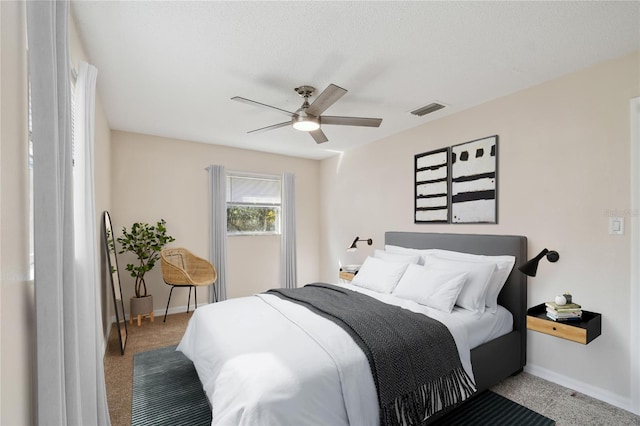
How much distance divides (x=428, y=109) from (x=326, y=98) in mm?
1521

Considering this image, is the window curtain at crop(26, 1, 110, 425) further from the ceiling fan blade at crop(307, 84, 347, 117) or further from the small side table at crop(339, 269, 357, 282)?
the small side table at crop(339, 269, 357, 282)

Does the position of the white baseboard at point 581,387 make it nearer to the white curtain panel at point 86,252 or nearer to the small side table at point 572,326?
the small side table at point 572,326

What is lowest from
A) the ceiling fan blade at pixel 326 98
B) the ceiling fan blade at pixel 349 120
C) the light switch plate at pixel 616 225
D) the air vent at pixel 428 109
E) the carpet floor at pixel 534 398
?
the carpet floor at pixel 534 398

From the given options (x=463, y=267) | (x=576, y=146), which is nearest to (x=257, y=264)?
(x=463, y=267)

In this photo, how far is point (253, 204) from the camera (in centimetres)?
530

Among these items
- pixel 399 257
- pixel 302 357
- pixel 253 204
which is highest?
pixel 253 204

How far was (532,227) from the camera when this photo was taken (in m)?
2.84

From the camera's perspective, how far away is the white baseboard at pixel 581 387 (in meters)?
2.31

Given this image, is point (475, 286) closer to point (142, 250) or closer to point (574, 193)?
point (574, 193)

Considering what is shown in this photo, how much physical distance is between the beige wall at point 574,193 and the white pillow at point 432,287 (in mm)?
790

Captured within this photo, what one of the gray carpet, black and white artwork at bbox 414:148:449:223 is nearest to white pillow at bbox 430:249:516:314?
black and white artwork at bbox 414:148:449:223

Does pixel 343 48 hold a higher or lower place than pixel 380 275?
higher

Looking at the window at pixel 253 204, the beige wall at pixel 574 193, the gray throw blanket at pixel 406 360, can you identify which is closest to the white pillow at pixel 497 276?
the beige wall at pixel 574 193

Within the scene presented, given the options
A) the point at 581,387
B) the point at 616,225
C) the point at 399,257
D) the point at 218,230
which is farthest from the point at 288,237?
the point at 616,225
